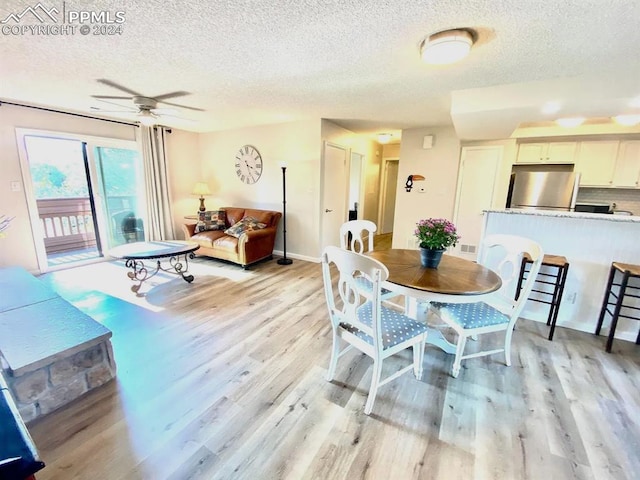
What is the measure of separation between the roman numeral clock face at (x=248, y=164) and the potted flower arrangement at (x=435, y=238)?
3.74 metres

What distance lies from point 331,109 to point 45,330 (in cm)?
367

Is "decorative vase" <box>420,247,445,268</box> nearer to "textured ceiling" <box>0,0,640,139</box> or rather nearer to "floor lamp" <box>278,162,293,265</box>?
"textured ceiling" <box>0,0,640,139</box>

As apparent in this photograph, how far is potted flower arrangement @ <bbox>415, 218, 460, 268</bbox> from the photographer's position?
1.97m

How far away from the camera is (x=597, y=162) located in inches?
165

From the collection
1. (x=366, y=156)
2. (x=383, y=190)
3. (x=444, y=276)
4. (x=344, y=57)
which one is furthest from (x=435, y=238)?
(x=383, y=190)

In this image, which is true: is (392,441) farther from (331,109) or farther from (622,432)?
(331,109)

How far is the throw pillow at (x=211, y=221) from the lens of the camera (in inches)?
188

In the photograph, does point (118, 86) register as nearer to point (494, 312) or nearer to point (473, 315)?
point (473, 315)

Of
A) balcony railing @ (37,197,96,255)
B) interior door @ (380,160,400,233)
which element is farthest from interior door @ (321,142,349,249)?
balcony railing @ (37,197,96,255)

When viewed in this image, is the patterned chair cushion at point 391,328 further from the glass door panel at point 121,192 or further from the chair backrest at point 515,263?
the glass door panel at point 121,192

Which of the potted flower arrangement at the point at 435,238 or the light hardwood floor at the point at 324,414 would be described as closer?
the light hardwood floor at the point at 324,414

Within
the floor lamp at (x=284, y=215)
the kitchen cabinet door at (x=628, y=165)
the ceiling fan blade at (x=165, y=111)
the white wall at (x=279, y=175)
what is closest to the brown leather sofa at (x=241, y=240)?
the floor lamp at (x=284, y=215)

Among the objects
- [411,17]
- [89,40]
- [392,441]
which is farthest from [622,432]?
[89,40]

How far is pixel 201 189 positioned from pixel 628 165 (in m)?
7.02
